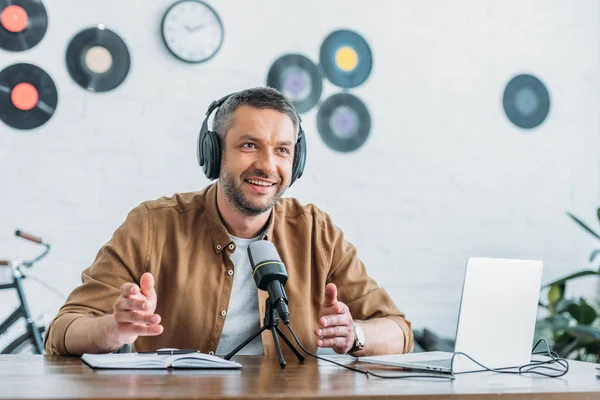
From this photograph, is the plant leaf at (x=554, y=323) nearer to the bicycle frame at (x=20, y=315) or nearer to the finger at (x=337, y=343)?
the finger at (x=337, y=343)

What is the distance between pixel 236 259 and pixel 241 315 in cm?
15

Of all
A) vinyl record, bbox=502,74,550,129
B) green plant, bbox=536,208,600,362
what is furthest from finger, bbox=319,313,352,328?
vinyl record, bbox=502,74,550,129

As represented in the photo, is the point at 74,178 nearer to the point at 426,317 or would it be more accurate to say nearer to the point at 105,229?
the point at 105,229

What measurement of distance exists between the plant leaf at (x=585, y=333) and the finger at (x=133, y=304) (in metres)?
2.39

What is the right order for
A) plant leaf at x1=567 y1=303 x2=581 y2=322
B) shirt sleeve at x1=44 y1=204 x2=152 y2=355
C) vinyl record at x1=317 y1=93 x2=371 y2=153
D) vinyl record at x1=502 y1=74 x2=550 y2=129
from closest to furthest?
shirt sleeve at x1=44 y1=204 x2=152 y2=355 → plant leaf at x1=567 y1=303 x2=581 y2=322 → vinyl record at x1=317 y1=93 x2=371 y2=153 → vinyl record at x1=502 y1=74 x2=550 y2=129

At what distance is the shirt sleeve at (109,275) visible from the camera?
1.66m

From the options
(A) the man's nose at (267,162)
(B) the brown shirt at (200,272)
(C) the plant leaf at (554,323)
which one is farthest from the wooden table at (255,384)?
(C) the plant leaf at (554,323)

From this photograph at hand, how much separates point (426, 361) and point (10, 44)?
7.98ft

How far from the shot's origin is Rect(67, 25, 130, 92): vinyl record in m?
3.20

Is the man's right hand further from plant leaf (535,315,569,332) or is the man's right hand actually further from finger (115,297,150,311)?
plant leaf (535,315,569,332)

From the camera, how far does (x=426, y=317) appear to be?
3699mm

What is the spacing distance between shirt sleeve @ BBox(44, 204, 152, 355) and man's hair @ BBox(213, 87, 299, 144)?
31 centimetres

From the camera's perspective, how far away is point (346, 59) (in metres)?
3.61

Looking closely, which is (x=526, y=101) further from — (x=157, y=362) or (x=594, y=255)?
(x=157, y=362)
